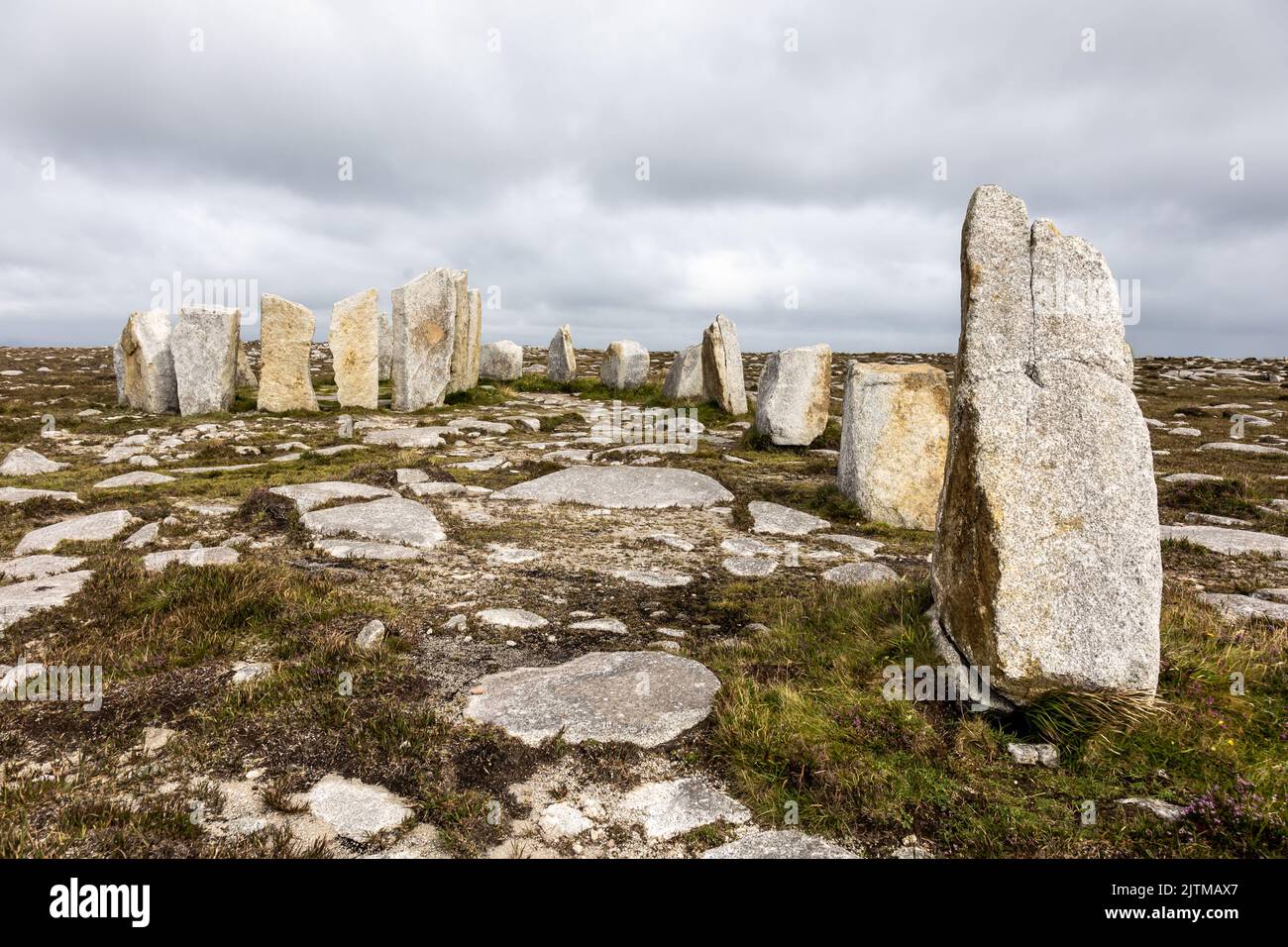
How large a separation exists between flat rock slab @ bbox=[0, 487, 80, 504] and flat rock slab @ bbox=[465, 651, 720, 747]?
292 inches

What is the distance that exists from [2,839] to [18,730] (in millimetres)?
1192

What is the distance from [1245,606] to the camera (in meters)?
5.44

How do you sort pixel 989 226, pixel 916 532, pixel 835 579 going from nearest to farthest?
pixel 989 226 → pixel 835 579 → pixel 916 532

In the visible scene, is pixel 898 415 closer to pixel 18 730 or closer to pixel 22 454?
pixel 18 730

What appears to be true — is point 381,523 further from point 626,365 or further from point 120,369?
point 626,365

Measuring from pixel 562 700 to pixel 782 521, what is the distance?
512 cm

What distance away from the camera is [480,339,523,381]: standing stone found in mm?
29125

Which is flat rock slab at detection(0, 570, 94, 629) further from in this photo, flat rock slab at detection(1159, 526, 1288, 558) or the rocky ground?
flat rock slab at detection(1159, 526, 1288, 558)

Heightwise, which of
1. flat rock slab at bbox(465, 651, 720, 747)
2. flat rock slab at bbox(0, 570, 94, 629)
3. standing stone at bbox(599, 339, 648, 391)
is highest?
standing stone at bbox(599, 339, 648, 391)

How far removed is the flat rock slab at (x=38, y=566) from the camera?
5957 millimetres

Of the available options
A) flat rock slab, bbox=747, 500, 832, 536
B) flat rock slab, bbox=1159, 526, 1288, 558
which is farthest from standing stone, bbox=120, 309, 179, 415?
flat rock slab, bbox=1159, 526, 1288, 558

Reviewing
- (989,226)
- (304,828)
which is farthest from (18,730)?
(989,226)

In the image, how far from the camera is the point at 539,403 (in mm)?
22812

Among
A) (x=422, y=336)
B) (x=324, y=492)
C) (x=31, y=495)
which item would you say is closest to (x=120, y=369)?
(x=422, y=336)
